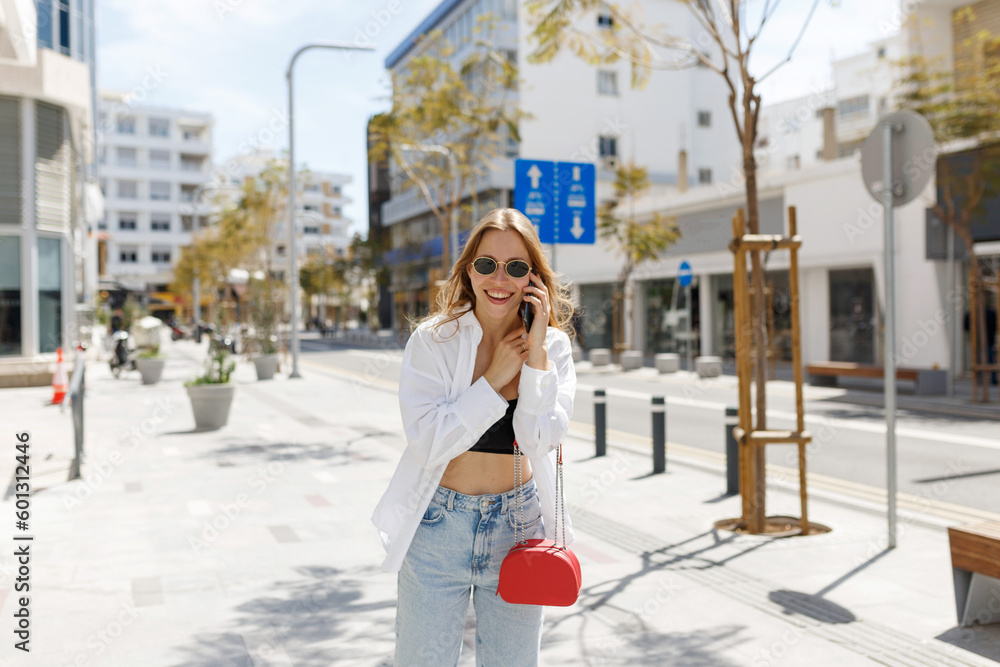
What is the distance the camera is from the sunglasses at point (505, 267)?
7.68 ft

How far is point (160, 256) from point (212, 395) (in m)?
76.9

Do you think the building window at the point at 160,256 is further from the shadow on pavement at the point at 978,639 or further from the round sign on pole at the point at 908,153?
the shadow on pavement at the point at 978,639

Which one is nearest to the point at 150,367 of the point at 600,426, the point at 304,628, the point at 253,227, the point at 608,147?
the point at 253,227

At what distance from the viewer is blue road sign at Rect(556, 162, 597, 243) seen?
836 cm

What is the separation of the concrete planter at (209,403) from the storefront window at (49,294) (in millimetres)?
8789

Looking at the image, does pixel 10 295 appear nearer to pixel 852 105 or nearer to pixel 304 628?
pixel 304 628

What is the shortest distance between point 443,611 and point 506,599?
9.0 inches

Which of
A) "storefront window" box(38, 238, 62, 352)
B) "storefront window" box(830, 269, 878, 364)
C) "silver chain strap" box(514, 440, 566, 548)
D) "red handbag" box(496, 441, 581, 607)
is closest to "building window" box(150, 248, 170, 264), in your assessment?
"storefront window" box(38, 238, 62, 352)

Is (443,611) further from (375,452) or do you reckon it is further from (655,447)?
(375,452)

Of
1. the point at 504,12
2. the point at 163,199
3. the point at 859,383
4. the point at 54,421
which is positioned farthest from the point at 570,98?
the point at 163,199

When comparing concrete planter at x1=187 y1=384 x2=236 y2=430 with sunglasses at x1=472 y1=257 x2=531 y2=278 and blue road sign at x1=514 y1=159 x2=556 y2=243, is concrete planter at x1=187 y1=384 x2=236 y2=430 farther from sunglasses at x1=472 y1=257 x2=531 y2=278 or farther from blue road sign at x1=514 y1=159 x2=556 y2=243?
sunglasses at x1=472 y1=257 x2=531 y2=278

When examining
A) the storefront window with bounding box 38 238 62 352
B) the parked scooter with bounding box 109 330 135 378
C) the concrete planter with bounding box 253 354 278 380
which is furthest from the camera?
the parked scooter with bounding box 109 330 135 378

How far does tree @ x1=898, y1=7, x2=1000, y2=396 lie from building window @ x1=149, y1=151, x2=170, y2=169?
248 feet

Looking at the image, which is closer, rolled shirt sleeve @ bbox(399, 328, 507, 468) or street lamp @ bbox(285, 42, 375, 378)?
rolled shirt sleeve @ bbox(399, 328, 507, 468)
